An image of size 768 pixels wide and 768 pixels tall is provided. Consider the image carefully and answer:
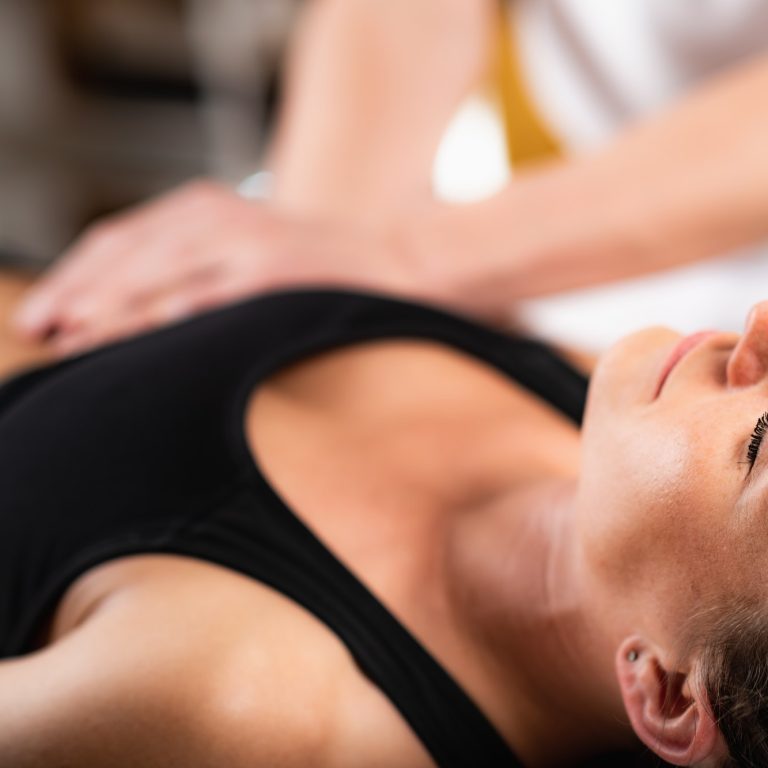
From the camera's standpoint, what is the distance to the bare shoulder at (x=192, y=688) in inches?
25.5

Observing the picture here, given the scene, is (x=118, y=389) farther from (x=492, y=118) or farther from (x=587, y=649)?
(x=492, y=118)

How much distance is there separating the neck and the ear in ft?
0.13

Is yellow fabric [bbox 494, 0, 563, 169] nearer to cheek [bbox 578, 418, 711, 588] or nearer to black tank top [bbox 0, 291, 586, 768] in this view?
black tank top [bbox 0, 291, 586, 768]

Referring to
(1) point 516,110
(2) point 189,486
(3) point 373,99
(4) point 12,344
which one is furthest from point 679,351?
(1) point 516,110

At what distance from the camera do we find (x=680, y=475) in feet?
2.13

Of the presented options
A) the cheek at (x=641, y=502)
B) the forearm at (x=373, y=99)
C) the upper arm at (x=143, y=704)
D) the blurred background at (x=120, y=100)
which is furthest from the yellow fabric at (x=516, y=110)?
the blurred background at (x=120, y=100)

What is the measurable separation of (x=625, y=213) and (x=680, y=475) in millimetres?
456

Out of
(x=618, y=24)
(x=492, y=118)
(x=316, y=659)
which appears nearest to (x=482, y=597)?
(x=316, y=659)

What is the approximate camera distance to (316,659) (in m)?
0.72

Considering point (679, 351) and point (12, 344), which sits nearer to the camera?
point (679, 351)

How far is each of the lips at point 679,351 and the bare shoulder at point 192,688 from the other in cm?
27

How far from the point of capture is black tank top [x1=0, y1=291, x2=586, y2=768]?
732mm

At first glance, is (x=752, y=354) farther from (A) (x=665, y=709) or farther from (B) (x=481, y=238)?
(B) (x=481, y=238)

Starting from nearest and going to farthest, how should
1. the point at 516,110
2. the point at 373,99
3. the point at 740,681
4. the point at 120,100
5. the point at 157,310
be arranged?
1. the point at 740,681
2. the point at 157,310
3. the point at 373,99
4. the point at 516,110
5. the point at 120,100
